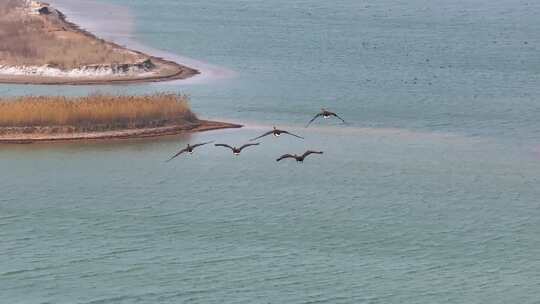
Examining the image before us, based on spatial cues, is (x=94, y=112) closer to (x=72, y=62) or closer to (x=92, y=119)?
(x=92, y=119)

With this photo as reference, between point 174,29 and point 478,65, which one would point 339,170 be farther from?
point 174,29

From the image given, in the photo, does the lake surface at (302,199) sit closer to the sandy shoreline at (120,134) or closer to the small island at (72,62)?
the sandy shoreline at (120,134)

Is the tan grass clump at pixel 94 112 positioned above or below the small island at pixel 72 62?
below

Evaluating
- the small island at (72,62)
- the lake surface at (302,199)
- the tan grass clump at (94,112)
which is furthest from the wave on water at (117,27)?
the tan grass clump at (94,112)

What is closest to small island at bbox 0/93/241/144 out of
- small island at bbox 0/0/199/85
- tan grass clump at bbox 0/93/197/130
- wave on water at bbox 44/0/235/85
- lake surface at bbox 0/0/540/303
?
tan grass clump at bbox 0/93/197/130

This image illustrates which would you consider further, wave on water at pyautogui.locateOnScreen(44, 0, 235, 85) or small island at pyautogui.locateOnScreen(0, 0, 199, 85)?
wave on water at pyautogui.locateOnScreen(44, 0, 235, 85)

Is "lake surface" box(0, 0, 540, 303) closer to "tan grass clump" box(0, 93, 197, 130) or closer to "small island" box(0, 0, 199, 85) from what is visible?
"tan grass clump" box(0, 93, 197, 130)

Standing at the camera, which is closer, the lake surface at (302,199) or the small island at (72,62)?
the lake surface at (302,199)
